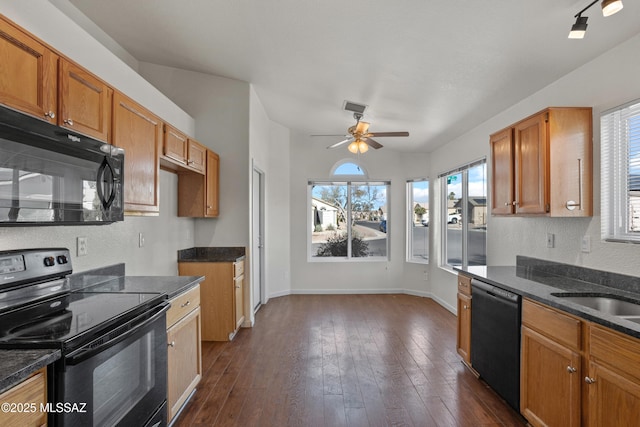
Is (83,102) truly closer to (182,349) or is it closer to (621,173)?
(182,349)

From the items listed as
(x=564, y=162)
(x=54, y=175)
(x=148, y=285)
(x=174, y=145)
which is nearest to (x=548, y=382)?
(x=564, y=162)

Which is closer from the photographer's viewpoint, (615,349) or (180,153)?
(615,349)

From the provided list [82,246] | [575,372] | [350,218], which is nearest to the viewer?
[575,372]

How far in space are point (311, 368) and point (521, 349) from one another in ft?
5.67

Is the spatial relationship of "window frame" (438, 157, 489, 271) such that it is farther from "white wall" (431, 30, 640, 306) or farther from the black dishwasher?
the black dishwasher

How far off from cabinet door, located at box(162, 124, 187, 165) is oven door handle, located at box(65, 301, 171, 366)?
4.70 feet

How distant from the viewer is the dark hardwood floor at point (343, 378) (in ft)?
7.73

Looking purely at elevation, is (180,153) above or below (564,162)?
above

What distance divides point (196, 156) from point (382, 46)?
6.80 ft

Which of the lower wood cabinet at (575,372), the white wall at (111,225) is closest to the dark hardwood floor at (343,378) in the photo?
the lower wood cabinet at (575,372)

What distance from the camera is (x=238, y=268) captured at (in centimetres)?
397

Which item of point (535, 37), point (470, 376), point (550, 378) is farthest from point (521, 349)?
point (535, 37)

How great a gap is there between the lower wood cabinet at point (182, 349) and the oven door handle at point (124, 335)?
9.3 inches

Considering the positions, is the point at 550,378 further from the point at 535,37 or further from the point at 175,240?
the point at 175,240
